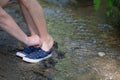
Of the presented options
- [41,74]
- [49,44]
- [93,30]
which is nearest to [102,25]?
[93,30]

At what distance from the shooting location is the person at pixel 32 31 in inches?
120

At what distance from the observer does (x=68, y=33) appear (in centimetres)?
405

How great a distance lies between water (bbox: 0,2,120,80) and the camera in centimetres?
317

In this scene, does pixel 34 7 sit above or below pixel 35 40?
above

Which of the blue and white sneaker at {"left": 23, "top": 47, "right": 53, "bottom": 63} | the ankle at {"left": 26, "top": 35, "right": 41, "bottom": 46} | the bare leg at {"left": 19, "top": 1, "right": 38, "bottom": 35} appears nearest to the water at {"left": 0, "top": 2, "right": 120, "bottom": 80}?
the blue and white sneaker at {"left": 23, "top": 47, "right": 53, "bottom": 63}

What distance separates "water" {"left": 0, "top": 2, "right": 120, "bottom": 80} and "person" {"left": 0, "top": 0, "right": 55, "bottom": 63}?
0.29ft

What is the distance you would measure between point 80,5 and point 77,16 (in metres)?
0.50

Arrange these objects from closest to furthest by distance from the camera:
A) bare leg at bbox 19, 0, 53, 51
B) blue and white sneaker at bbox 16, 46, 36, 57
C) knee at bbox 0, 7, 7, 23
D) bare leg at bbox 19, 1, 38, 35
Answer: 1. knee at bbox 0, 7, 7, 23
2. bare leg at bbox 19, 0, 53, 51
3. bare leg at bbox 19, 1, 38, 35
4. blue and white sneaker at bbox 16, 46, 36, 57

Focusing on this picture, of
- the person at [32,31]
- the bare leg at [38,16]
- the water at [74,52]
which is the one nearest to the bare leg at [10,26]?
the person at [32,31]

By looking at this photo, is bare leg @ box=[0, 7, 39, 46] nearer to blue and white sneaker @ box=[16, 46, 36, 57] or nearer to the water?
blue and white sneaker @ box=[16, 46, 36, 57]

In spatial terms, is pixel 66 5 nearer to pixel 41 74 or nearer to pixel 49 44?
pixel 49 44

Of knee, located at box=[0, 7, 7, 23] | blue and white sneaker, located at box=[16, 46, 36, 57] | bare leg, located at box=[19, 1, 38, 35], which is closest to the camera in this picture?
knee, located at box=[0, 7, 7, 23]

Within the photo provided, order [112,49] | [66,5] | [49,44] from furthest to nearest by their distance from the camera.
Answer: [66,5] < [112,49] < [49,44]

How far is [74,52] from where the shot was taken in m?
3.60
